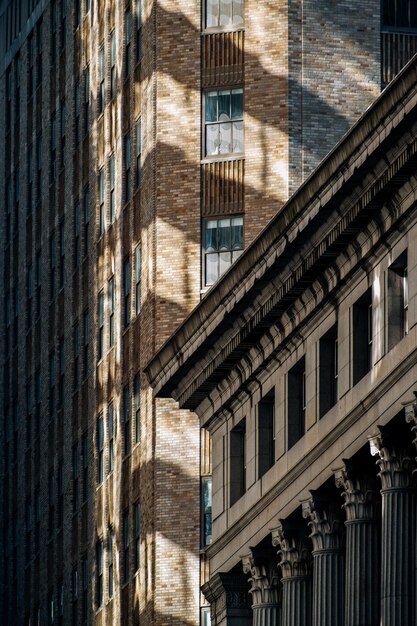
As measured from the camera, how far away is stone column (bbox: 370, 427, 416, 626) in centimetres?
Result: 5984

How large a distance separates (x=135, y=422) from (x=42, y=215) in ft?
74.5

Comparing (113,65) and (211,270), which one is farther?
(113,65)

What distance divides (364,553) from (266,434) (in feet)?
28.4

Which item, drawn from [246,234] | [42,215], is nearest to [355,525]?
[246,234]

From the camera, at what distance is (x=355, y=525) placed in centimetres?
6338

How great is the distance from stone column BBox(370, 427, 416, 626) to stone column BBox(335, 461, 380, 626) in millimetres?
2110

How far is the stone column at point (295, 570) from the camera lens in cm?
6869

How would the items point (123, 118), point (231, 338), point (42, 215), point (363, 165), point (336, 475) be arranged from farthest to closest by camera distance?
point (42, 215) → point (123, 118) → point (231, 338) → point (336, 475) → point (363, 165)

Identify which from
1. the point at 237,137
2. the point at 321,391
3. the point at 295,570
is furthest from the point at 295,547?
the point at 237,137

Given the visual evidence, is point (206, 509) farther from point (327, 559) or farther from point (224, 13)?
point (327, 559)

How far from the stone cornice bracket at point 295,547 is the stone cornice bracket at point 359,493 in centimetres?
522

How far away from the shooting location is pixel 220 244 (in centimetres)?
8806

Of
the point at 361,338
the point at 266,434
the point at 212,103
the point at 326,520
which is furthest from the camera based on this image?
the point at 212,103

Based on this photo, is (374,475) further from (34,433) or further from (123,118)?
(34,433)
